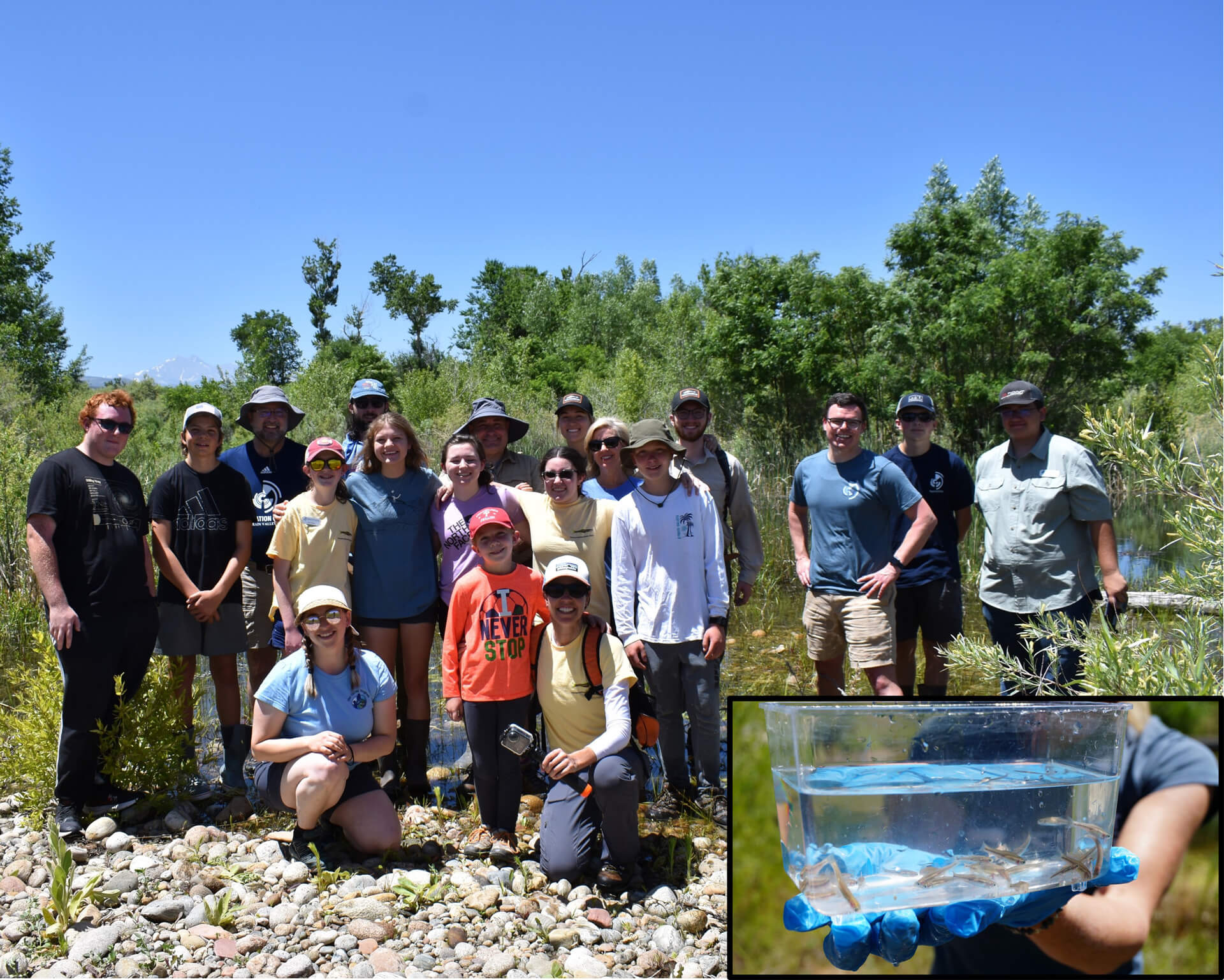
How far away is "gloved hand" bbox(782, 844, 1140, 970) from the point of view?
5.00 feet

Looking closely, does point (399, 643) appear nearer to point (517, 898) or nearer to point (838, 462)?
point (517, 898)

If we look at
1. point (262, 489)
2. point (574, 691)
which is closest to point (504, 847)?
point (574, 691)

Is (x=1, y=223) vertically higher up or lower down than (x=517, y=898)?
higher up

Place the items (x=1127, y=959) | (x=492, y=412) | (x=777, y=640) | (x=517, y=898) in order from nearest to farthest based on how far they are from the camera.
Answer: (x=1127, y=959) → (x=517, y=898) → (x=492, y=412) → (x=777, y=640)

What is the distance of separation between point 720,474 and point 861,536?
855 millimetres

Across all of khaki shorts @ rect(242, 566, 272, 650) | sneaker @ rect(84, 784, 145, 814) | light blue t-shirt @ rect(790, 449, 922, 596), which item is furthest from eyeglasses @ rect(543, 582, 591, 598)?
sneaker @ rect(84, 784, 145, 814)

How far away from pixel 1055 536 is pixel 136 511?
463 centimetres

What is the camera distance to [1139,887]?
149 cm

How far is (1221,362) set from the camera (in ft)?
6.03

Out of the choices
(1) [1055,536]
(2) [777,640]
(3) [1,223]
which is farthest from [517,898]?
(3) [1,223]

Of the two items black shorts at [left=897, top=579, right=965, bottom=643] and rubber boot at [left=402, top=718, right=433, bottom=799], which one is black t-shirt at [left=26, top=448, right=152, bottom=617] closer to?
rubber boot at [left=402, top=718, right=433, bottom=799]

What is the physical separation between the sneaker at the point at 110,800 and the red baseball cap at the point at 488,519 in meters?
2.29

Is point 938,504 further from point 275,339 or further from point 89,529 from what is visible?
point 275,339

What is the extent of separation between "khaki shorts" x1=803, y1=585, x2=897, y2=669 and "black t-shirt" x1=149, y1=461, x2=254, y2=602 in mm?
3253
